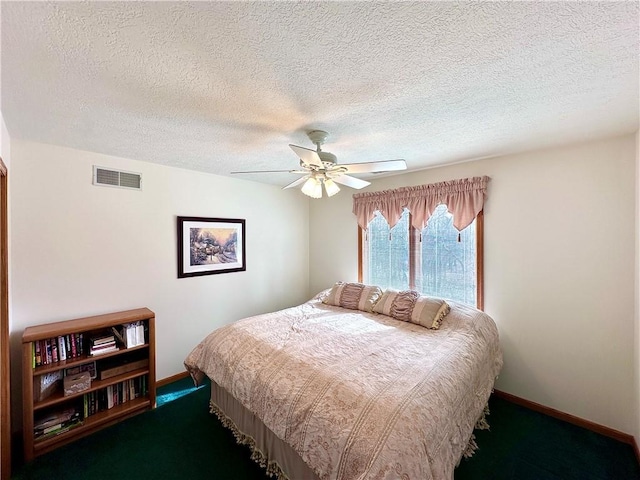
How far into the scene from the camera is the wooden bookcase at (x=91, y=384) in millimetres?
1896

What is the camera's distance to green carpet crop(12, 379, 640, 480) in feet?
5.86

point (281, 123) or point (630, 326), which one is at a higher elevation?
point (281, 123)

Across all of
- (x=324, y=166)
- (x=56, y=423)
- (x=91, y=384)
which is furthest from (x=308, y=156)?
(x=56, y=423)

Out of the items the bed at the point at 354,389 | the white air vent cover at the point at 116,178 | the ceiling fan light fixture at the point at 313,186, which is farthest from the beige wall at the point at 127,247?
the ceiling fan light fixture at the point at 313,186

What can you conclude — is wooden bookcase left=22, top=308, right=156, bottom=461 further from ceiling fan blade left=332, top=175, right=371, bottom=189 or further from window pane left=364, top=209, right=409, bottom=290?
window pane left=364, top=209, right=409, bottom=290

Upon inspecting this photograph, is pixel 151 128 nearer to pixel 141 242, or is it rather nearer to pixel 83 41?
pixel 83 41

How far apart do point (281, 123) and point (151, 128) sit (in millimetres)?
970

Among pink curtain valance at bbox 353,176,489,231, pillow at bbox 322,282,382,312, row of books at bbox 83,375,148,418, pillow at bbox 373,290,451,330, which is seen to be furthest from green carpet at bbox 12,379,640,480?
Answer: pink curtain valance at bbox 353,176,489,231

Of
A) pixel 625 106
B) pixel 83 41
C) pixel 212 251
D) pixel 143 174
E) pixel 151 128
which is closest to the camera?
pixel 83 41

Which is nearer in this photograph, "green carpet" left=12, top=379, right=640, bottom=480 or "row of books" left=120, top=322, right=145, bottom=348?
"green carpet" left=12, top=379, right=640, bottom=480

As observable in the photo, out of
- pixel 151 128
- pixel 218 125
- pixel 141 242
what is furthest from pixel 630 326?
pixel 141 242

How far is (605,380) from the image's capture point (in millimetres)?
2160

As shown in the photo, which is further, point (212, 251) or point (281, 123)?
point (212, 251)

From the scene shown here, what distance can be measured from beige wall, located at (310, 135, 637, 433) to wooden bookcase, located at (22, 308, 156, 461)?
134 inches
